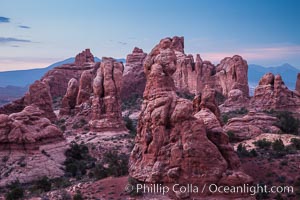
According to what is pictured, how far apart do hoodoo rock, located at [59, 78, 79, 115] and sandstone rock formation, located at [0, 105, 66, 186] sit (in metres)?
19.0

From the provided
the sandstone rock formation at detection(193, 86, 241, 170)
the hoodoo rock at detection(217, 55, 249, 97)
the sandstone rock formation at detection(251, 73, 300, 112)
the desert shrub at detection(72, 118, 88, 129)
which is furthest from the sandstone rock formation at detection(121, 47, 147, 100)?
the sandstone rock formation at detection(193, 86, 241, 170)

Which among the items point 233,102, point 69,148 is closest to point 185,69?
point 233,102

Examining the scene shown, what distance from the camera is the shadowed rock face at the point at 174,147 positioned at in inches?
876

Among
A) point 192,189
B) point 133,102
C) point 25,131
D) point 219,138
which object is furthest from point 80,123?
point 192,189

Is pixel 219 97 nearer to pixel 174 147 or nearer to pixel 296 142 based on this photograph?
pixel 296 142

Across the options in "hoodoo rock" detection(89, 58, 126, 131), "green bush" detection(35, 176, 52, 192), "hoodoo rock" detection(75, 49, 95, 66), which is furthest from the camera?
"hoodoo rock" detection(75, 49, 95, 66)

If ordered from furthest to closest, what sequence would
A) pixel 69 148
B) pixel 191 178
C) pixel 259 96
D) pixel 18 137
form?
pixel 259 96, pixel 69 148, pixel 18 137, pixel 191 178

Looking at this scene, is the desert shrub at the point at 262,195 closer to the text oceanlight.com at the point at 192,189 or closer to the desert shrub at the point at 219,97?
the text oceanlight.com at the point at 192,189

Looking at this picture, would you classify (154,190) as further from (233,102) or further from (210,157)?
(233,102)

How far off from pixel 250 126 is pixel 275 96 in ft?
71.3

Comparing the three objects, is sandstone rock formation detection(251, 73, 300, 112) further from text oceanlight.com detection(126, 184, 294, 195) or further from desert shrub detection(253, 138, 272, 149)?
text oceanlight.com detection(126, 184, 294, 195)

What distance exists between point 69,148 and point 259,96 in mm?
34703

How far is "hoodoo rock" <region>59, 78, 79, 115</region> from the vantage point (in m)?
57.5

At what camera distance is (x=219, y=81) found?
83688mm
